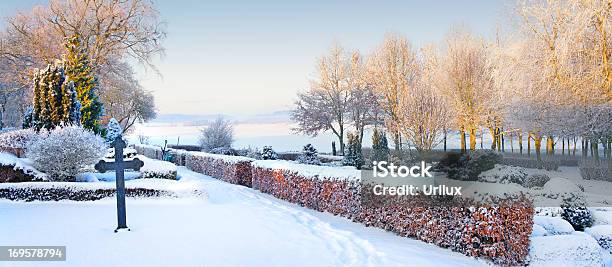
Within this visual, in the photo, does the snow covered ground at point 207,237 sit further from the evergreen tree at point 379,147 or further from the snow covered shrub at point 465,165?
the evergreen tree at point 379,147

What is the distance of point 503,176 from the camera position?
19.2 meters

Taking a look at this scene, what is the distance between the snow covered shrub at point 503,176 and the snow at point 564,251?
464 inches

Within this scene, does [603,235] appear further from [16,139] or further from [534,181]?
[16,139]

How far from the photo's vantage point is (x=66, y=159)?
11945mm

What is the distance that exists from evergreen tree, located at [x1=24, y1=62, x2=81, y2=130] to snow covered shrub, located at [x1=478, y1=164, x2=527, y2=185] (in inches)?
687

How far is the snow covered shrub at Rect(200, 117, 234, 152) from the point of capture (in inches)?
1505

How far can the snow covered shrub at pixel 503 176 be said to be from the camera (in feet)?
60.4

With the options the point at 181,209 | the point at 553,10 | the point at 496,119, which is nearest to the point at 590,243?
the point at 181,209

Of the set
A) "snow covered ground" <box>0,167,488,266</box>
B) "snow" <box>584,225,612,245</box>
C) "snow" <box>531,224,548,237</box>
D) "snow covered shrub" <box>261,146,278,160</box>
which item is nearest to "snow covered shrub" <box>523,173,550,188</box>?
"snow" <box>584,225,612,245</box>

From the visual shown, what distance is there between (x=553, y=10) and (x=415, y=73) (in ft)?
43.6

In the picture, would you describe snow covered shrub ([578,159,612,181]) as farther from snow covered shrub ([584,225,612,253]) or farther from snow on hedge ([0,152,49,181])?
snow on hedge ([0,152,49,181])

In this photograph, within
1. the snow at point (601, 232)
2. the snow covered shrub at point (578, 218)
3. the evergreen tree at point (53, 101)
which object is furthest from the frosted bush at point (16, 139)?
the snow at point (601, 232)

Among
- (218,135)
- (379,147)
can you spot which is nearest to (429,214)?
(379,147)

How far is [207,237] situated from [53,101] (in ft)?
45.3
